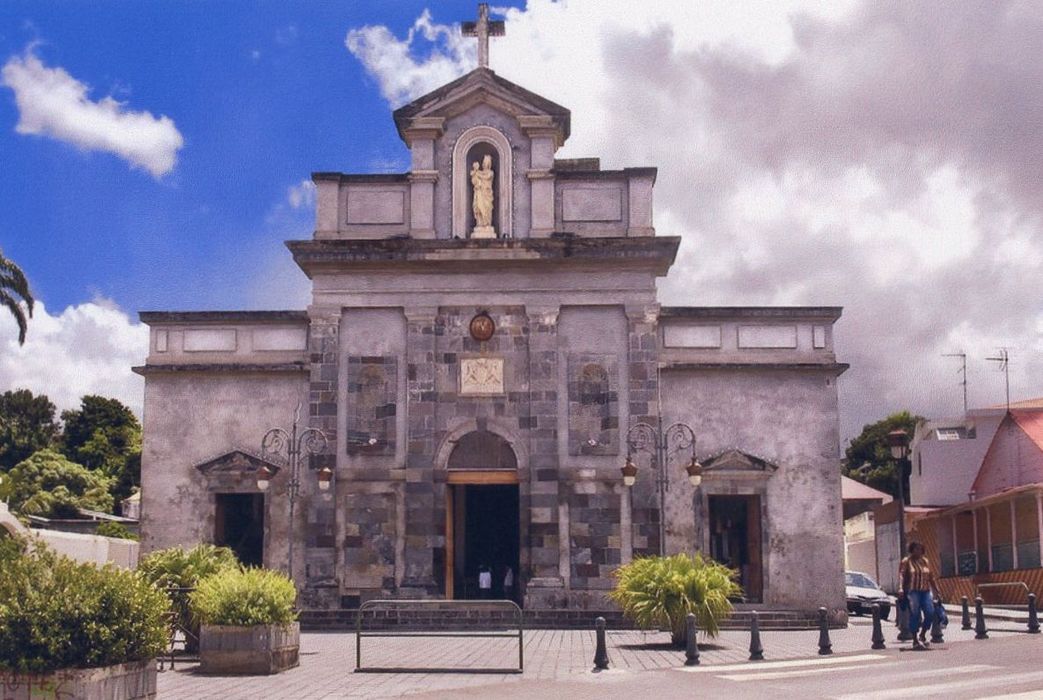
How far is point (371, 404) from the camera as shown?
97.9 feet

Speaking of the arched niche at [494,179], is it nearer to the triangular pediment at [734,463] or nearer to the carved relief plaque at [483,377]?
the carved relief plaque at [483,377]

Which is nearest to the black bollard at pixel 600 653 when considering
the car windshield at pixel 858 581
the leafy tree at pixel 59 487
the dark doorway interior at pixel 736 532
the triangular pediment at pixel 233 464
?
the dark doorway interior at pixel 736 532

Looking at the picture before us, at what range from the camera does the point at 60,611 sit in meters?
11.8

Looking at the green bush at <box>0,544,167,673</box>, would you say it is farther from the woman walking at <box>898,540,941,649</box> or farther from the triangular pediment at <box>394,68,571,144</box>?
the triangular pediment at <box>394,68,571,144</box>

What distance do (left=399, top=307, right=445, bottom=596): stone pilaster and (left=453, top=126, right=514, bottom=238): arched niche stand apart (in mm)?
2445

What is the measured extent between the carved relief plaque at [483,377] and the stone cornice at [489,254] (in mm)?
2309

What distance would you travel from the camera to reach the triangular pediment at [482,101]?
3053 centimetres

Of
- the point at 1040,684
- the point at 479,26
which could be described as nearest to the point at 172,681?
the point at 1040,684

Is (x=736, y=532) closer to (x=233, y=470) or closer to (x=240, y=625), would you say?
(x=233, y=470)

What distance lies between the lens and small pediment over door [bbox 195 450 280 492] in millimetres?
29734

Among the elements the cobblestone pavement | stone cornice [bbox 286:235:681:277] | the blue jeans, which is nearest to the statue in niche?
stone cornice [bbox 286:235:681:277]

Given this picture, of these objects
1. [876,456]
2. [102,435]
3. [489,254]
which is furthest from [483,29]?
[876,456]

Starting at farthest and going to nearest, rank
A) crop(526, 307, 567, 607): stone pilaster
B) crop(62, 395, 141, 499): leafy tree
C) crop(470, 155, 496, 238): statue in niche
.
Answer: crop(62, 395, 141, 499): leafy tree
crop(470, 155, 496, 238): statue in niche
crop(526, 307, 567, 607): stone pilaster

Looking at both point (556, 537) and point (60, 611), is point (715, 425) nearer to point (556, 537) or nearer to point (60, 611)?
point (556, 537)
